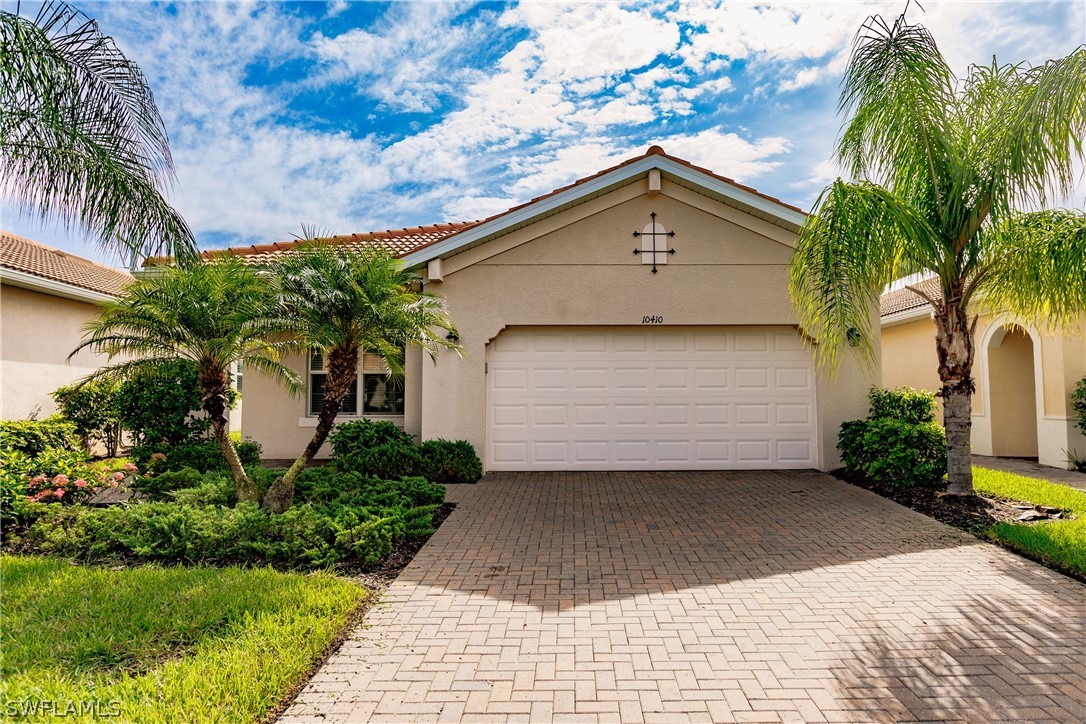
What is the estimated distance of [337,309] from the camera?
676 centimetres

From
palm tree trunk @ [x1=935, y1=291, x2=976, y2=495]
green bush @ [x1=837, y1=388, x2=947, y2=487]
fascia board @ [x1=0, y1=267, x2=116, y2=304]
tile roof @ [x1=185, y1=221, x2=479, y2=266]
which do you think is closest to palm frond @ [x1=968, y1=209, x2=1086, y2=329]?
palm tree trunk @ [x1=935, y1=291, x2=976, y2=495]

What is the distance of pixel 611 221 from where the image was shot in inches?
411

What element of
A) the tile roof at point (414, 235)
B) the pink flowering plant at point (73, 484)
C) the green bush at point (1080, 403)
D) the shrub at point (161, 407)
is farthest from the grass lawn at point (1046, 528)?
the shrub at point (161, 407)

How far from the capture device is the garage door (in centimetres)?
1060

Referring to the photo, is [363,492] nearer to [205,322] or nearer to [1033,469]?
[205,322]

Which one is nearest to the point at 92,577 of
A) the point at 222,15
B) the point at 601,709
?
the point at 601,709

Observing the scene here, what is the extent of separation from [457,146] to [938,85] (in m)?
7.74

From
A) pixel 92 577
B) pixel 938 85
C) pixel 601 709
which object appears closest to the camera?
pixel 601 709

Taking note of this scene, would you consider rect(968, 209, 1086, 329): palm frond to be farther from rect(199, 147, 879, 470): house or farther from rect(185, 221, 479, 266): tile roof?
rect(185, 221, 479, 266): tile roof

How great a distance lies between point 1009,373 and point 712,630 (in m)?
12.3

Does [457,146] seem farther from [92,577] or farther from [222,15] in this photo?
[92,577]

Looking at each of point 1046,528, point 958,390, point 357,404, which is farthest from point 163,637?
point 958,390

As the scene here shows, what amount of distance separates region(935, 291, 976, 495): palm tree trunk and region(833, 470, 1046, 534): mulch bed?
21 cm

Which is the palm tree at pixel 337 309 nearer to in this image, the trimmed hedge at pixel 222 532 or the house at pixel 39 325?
the trimmed hedge at pixel 222 532
